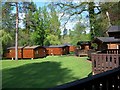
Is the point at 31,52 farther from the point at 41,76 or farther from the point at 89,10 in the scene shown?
the point at 41,76

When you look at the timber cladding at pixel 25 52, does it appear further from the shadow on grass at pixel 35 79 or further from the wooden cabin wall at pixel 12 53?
the shadow on grass at pixel 35 79

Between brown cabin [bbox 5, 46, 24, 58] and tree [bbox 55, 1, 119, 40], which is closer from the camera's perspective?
tree [bbox 55, 1, 119, 40]

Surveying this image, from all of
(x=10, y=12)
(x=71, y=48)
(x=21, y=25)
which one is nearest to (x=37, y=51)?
(x=21, y=25)

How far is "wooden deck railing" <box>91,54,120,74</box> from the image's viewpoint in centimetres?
1177

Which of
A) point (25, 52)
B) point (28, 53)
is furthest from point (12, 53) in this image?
point (28, 53)

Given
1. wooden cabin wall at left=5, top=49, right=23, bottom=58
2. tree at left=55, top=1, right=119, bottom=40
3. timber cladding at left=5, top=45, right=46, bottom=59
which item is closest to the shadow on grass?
tree at left=55, top=1, right=119, bottom=40

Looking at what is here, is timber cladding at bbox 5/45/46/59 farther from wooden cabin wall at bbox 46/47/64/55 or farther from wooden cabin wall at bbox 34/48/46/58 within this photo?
wooden cabin wall at bbox 46/47/64/55

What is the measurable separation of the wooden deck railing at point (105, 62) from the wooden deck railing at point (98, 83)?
8106mm

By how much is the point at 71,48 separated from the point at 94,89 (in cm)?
5822

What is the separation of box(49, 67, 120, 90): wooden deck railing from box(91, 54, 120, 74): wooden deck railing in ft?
26.6

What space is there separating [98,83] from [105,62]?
9193 millimetres

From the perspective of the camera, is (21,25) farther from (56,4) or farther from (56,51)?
(56,51)

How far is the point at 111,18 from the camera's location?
31609 millimetres

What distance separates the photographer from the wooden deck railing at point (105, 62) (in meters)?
11.8
